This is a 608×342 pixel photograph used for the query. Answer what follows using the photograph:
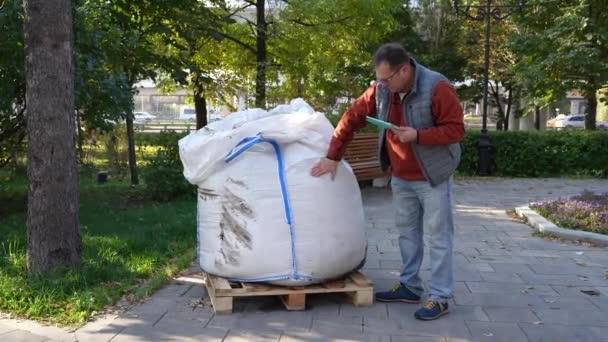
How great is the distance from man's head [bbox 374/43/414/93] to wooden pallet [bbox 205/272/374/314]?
142 centimetres

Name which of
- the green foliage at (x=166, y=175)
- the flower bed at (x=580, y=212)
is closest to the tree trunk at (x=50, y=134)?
the green foliage at (x=166, y=175)

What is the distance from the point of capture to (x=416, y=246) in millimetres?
4457

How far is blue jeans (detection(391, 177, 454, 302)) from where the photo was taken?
4094mm

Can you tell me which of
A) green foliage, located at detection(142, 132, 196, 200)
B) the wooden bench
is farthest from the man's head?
green foliage, located at detection(142, 132, 196, 200)

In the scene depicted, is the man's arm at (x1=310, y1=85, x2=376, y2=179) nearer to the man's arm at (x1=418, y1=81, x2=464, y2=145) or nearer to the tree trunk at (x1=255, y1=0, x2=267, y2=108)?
the man's arm at (x1=418, y1=81, x2=464, y2=145)

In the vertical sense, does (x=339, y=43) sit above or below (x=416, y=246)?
above

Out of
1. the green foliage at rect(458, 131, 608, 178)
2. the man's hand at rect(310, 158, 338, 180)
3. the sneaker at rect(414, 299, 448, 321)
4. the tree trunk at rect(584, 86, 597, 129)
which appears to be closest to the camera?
the sneaker at rect(414, 299, 448, 321)

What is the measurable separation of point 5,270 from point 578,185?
1054cm

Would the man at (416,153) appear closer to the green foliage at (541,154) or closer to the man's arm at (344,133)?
the man's arm at (344,133)

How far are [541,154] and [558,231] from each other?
7.18 meters

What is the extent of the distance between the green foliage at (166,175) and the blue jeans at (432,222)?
18.5ft

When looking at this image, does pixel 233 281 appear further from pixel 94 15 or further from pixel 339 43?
pixel 339 43

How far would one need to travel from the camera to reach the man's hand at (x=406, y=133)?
3820mm

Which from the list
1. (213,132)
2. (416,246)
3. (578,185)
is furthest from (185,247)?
(578,185)
